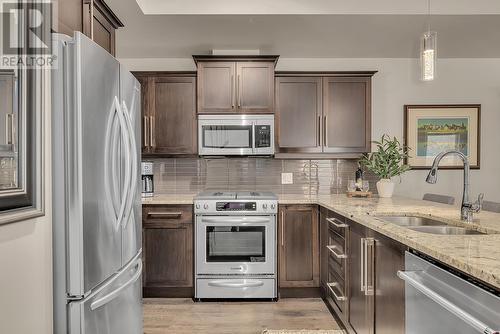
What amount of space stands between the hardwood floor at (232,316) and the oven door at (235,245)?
288 mm

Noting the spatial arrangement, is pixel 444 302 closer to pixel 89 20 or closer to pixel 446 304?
pixel 446 304

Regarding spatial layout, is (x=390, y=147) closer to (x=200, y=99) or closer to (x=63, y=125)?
(x=200, y=99)

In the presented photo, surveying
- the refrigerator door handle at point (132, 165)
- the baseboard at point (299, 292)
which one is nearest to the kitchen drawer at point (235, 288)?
the baseboard at point (299, 292)

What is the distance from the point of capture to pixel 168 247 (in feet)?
11.2

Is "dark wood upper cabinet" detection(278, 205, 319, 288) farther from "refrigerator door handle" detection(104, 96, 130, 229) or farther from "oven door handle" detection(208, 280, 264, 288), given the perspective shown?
"refrigerator door handle" detection(104, 96, 130, 229)

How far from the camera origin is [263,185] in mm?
4062

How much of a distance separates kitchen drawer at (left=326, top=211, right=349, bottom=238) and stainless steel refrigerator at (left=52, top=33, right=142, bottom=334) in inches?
56.8

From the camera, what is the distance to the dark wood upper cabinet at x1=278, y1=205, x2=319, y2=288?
11.2ft

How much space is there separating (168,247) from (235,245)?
2.01 ft

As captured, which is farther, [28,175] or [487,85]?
[487,85]

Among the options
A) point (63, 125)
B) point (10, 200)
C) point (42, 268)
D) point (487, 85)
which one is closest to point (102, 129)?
point (63, 125)

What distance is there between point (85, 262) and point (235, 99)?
233 centimetres

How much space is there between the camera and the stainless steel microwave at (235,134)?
3588 mm

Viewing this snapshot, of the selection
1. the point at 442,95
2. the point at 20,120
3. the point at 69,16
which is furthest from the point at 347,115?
the point at 20,120
